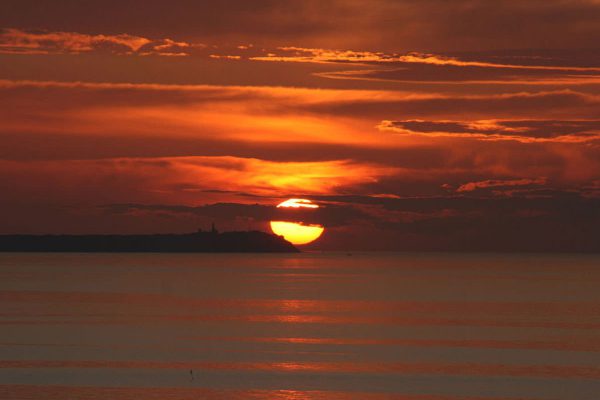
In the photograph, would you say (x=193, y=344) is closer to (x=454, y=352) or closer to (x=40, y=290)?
(x=454, y=352)

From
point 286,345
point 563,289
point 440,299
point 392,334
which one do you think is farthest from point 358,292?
point 286,345

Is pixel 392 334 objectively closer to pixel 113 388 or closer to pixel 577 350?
pixel 577 350

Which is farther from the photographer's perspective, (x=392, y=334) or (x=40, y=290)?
(x=40, y=290)

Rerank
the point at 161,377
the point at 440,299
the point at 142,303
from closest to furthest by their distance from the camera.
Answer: the point at 161,377 → the point at 142,303 → the point at 440,299

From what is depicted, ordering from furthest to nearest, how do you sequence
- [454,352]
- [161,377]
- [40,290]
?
[40,290]
[454,352]
[161,377]

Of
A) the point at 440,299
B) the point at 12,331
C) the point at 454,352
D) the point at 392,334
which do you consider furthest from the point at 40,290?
the point at 454,352

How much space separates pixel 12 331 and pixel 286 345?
14589mm

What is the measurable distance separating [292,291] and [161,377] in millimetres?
66667

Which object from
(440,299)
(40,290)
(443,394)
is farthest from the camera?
(40,290)

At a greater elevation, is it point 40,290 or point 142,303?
point 40,290

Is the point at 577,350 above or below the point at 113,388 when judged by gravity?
above

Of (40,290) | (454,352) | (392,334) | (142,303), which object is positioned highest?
(40,290)

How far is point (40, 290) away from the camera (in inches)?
3861

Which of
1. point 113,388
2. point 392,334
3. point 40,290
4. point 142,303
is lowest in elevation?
point 113,388
